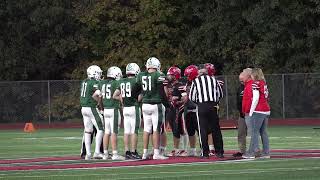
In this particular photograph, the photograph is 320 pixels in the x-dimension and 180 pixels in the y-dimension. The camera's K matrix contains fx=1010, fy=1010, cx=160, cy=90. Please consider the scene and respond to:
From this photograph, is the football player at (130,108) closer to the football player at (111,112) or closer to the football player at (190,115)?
the football player at (111,112)

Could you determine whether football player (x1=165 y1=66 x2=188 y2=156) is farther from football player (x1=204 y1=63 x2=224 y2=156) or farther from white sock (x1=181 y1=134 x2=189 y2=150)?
football player (x1=204 y1=63 x2=224 y2=156)

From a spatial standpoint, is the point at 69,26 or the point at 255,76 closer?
the point at 255,76

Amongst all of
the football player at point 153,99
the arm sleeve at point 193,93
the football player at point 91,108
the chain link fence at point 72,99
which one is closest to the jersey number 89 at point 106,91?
the football player at point 91,108

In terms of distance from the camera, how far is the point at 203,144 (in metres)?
21.7

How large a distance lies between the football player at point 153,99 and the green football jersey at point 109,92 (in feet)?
2.28

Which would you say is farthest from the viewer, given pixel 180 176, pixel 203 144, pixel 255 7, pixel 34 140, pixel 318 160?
pixel 255 7

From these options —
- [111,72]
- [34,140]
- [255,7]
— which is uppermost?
[255,7]

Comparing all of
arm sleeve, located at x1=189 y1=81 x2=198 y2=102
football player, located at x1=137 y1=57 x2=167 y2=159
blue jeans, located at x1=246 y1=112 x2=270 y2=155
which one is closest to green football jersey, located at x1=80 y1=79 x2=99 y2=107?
football player, located at x1=137 y1=57 x2=167 y2=159

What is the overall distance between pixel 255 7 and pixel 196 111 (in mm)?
23946

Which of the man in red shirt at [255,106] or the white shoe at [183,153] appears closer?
the man in red shirt at [255,106]

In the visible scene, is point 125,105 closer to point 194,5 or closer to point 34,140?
point 34,140

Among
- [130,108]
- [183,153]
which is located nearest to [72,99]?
[183,153]

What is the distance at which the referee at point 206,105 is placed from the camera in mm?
21609

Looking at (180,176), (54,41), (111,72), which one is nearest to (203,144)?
(111,72)
